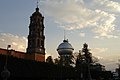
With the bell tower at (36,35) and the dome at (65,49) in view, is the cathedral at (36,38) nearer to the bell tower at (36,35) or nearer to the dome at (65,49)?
the bell tower at (36,35)

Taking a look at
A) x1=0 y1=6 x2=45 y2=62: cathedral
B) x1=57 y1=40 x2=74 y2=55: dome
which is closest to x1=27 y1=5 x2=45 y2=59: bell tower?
x1=0 y1=6 x2=45 y2=62: cathedral

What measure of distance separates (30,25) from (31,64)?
Result: 36.7 metres

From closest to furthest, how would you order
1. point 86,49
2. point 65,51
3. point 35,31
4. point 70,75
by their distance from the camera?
point 70,75
point 35,31
point 65,51
point 86,49

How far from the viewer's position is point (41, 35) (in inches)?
3531

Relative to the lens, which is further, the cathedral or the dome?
the dome

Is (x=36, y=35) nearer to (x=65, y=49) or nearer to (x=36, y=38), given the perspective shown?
(x=36, y=38)

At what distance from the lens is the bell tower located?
8825cm

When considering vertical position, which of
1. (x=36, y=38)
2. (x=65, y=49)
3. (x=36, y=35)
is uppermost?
(x=36, y=35)

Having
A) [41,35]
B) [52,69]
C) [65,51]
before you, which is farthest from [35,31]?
[52,69]

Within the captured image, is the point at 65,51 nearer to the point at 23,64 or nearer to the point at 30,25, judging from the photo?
the point at 30,25

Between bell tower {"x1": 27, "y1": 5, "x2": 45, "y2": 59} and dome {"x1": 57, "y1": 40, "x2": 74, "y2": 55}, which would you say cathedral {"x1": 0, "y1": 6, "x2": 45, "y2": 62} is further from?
dome {"x1": 57, "y1": 40, "x2": 74, "y2": 55}

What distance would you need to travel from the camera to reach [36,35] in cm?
8725

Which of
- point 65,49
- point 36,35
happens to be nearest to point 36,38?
point 36,35

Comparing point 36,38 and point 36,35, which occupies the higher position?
point 36,35
